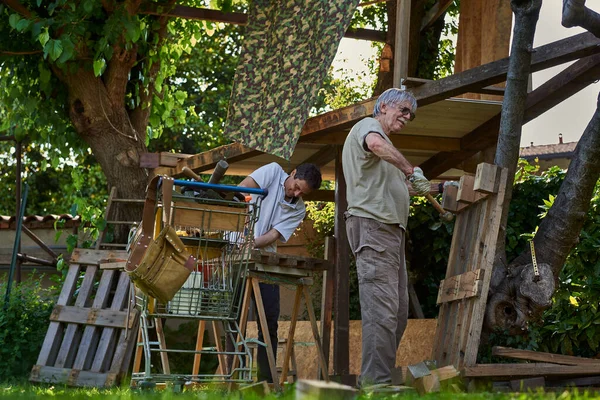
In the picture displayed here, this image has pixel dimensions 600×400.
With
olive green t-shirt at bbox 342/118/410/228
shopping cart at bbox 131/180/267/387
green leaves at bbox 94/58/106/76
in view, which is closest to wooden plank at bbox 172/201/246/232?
shopping cart at bbox 131/180/267/387

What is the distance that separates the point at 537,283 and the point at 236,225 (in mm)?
2070

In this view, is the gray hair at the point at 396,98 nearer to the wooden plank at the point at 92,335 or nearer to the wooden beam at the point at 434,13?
the wooden plank at the point at 92,335

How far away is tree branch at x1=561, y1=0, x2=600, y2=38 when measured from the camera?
19.9ft

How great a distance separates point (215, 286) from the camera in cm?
587

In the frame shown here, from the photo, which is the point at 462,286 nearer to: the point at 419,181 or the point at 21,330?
the point at 419,181

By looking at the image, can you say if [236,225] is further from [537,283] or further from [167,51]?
[167,51]

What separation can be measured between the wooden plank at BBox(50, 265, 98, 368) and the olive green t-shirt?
3839mm

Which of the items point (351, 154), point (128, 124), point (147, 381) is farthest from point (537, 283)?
point (128, 124)

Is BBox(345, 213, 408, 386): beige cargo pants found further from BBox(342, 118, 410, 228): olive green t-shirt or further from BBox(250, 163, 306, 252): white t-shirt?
BBox(250, 163, 306, 252): white t-shirt

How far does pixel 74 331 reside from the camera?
350 inches

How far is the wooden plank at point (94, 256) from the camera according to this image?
931 centimetres

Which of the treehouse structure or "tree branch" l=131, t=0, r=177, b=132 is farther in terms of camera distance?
"tree branch" l=131, t=0, r=177, b=132

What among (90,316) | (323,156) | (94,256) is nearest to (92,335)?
(90,316)

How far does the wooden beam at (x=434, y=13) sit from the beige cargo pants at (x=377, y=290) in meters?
6.08
